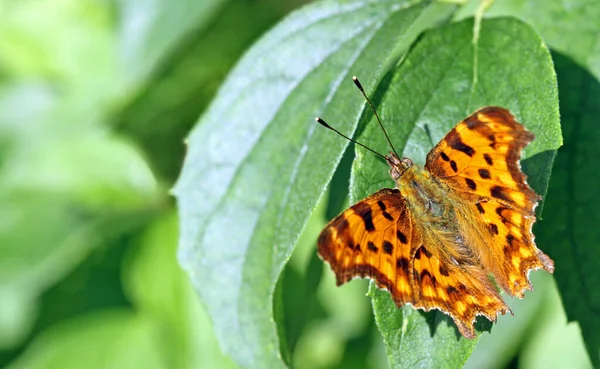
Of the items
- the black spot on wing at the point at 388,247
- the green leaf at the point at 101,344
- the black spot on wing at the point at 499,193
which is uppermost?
the black spot on wing at the point at 499,193

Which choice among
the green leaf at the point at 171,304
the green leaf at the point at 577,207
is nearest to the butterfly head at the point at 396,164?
the green leaf at the point at 577,207

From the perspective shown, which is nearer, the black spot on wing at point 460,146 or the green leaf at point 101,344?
the black spot on wing at point 460,146

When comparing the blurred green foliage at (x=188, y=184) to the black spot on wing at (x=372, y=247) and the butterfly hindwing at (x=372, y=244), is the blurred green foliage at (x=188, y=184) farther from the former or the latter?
the black spot on wing at (x=372, y=247)

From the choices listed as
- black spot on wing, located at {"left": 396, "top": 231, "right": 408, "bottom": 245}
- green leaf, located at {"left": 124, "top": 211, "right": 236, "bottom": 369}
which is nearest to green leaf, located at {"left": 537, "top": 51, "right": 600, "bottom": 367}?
black spot on wing, located at {"left": 396, "top": 231, "right": 408, "bottom": 245}

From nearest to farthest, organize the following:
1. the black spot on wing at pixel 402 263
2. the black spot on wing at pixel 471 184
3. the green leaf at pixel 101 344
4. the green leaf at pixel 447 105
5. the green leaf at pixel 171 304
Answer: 1. the green leaf at pixel 447 105
2. the black spot on wing at pixel 402 263
3. the black spot on wing at pixel 471 184
4. the green leaf at pixel 171 304
5. the green leaf at pixel 101 344

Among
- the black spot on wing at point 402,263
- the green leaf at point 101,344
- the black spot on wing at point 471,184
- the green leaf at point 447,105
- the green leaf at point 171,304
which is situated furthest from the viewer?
the green leaf at point 101,344

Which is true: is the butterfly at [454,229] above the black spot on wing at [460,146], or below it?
A: below

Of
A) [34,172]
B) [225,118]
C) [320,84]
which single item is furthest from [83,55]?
[320,84]
